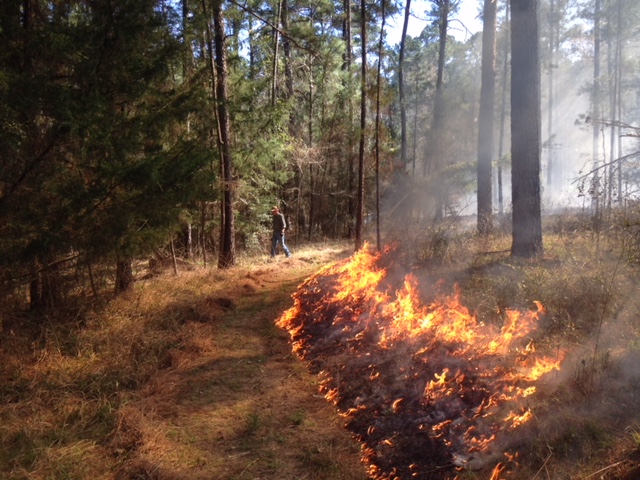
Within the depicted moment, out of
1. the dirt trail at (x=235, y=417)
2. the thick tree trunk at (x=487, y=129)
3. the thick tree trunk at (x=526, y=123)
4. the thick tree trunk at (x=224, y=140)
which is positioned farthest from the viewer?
the thick tree trunk at (x=487, y=129)

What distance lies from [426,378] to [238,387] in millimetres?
2492

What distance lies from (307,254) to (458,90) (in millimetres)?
27646

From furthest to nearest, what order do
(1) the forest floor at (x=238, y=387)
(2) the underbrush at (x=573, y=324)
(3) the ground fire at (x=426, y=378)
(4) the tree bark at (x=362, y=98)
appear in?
1. (4) the tree bark at (x=362, y=98)
2. (3) the ground fire at (x=426, y=378)
3. (1) the forest floor at (x=238, y=387)
4. (2) the underbrush at (x=573, y=324)

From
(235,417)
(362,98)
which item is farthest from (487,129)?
(235,417)

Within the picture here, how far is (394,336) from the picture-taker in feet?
20.1

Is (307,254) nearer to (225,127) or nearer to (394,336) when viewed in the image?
(225,127)

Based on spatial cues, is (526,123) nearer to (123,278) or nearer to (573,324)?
(573,324)

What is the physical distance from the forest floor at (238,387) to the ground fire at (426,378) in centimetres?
18

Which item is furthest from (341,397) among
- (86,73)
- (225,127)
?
(225,127)

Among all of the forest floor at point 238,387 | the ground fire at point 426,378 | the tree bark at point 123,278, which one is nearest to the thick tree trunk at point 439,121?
the forest floor at point 238,387

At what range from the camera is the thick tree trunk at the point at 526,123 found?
8492mm

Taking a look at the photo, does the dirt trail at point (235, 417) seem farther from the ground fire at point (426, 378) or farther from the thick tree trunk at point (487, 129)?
the thick tree trunk at point (487, 129)

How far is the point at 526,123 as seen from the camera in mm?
8617

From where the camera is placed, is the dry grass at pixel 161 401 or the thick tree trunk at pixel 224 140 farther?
the thick tree trunk at pixel 224 140
